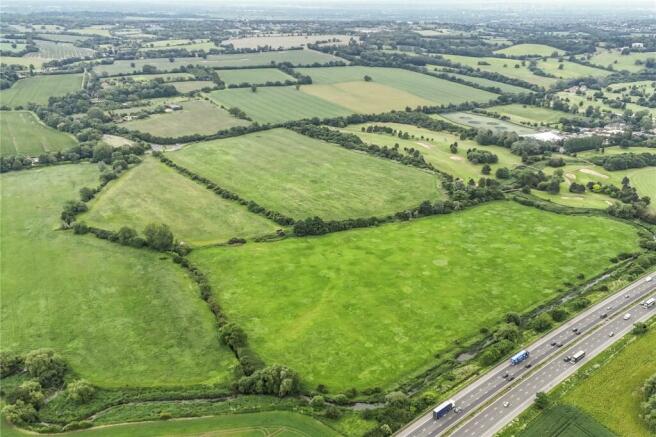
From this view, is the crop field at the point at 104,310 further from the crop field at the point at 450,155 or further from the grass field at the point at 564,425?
the crop field at the point at 450,155

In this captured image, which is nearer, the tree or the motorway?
the motorway

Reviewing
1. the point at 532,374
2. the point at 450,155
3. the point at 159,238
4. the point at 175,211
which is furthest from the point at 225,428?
the point at 450,155

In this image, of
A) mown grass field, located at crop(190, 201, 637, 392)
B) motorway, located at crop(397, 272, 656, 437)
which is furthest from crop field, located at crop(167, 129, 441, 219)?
motorway, located at crop(397, 272, 656, 437)

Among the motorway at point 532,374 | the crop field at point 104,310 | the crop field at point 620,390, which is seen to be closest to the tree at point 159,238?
the crop field at point 104,310

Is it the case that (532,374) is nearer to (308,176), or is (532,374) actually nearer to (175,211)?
(308,176)

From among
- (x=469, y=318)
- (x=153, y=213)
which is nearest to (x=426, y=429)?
(x=469, y=318)

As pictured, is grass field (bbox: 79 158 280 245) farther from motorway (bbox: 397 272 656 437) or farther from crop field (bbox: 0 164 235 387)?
motorway (bbox: 397 272 656 437)

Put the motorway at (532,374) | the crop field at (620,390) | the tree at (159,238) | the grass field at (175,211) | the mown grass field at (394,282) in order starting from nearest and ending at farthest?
the motorway at (532,374) → the crop field at (620,390) → the mown grass field at (394,282) → the tree at (159,238) → the grass field at (175,211)

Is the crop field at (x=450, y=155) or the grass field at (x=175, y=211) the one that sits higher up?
the crop field at (x=450, y=155)
